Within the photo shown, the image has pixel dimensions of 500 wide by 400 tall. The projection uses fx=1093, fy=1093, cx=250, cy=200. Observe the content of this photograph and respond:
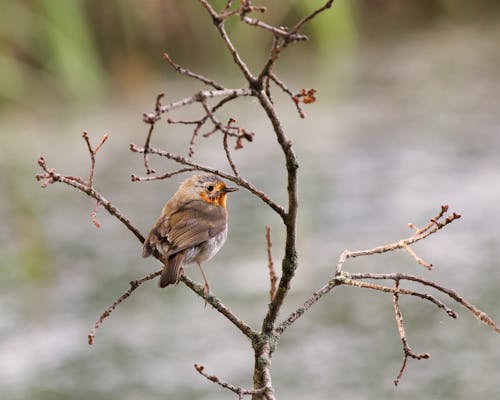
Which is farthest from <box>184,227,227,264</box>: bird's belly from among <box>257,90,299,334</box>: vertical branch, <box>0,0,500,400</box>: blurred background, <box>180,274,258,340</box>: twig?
<box>0,0,500,400</box>: blurred background

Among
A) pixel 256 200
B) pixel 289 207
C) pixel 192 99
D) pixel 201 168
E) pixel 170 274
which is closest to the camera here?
pixel 192 99

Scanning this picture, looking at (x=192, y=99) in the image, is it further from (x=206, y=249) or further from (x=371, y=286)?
(x=206, y=249)

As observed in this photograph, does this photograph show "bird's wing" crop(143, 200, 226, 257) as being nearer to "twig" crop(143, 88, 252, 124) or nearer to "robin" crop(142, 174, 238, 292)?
"robin" crop(142, 174, 238, 292)

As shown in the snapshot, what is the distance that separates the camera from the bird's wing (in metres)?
2.80

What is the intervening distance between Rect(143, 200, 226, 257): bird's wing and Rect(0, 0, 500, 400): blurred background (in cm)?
260

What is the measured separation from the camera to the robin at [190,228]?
2.72m

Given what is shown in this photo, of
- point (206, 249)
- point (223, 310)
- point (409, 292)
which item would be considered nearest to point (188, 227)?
point (206, 249)

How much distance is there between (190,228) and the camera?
295 centimetres

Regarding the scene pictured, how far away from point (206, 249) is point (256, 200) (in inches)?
194

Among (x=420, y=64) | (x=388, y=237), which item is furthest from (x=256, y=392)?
(x=420, y=64)

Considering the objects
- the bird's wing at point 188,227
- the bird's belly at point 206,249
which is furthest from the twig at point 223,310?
the bird's belly at point 206,249

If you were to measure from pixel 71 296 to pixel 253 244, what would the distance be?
1.23 metres

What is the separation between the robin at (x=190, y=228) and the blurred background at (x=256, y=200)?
8.25 feet

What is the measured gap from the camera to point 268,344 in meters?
2.01
